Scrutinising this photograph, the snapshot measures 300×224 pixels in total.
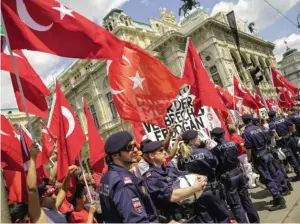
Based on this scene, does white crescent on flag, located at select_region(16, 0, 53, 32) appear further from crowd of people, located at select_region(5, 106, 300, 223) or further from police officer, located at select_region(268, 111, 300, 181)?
police officer, located at select_region(268, 111, 300, 181)

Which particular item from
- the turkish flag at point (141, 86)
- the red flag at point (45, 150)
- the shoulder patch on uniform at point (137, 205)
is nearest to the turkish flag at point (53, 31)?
the turkish flag at point (141, 86)

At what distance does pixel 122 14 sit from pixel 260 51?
19.4 metres

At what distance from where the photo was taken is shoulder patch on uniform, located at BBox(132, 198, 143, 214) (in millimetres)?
2291

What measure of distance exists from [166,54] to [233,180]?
29.1 meters

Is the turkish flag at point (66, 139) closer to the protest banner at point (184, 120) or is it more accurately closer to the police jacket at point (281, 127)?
the protest banner at point (184, 120)

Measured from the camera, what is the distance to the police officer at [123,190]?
229cm

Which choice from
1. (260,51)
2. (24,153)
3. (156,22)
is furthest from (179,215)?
(260,51)

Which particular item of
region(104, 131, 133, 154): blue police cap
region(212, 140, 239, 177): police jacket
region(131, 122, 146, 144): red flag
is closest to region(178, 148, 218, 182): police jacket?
region(212, 140, 239, 177): police jacket

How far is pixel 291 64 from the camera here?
3430 inches

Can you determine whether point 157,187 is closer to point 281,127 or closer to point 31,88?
point 31,88

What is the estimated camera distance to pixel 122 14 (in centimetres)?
3728

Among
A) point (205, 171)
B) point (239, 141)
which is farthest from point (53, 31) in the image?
point (239, 141)

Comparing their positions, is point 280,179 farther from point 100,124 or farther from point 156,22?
point 156,22

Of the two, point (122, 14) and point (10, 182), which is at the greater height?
point (122, 14)
